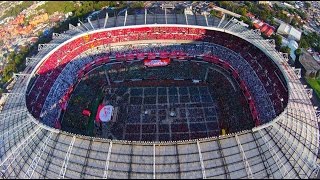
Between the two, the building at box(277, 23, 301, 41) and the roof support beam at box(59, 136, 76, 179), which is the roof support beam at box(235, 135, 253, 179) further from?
the building at box(277, 23, 301, 41)

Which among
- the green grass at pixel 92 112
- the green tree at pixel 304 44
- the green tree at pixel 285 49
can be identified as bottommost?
the green grass at pixel 92 112

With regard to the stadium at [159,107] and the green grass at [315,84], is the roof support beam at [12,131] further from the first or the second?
the green grass at [315,84]

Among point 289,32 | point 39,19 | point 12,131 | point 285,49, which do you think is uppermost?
point 39,19

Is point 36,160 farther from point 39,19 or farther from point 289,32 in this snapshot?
point 289,32

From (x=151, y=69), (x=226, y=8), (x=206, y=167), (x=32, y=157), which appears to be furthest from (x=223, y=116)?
(x=226, y=8)

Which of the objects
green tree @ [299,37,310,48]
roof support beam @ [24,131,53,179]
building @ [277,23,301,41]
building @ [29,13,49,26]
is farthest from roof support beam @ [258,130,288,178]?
building @ [29,13,49,26]

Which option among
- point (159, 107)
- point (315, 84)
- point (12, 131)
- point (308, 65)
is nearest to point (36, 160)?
point (12, 131)

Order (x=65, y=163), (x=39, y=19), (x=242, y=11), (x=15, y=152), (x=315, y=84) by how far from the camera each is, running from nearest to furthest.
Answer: (x=65, y=163) < (x=15, y=152) < (x=315, y=84) < (x=242, y=11) < (x=39, y=19)

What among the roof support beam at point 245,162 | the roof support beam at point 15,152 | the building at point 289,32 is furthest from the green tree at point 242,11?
the roof support beam at point 15,152
